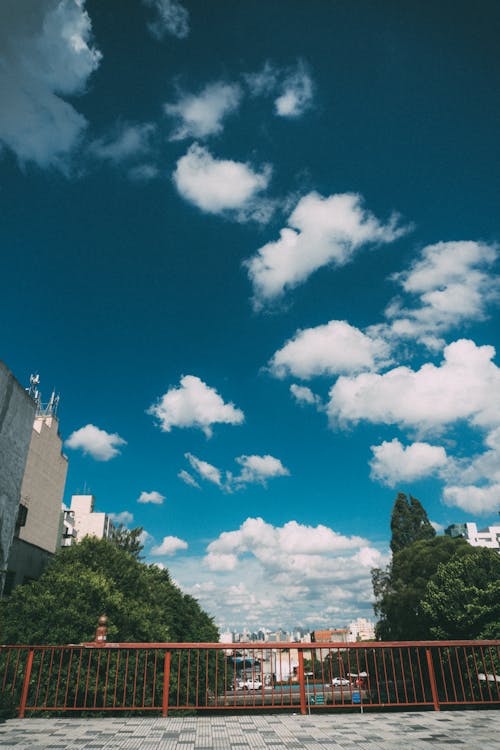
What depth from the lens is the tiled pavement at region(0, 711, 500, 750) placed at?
17.1 feet

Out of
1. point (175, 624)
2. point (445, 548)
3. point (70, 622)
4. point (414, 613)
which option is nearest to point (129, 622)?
point (70, 622)

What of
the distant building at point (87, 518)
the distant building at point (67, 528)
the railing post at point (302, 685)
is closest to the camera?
the railing post at point (302, 685)

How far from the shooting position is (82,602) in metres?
13.8

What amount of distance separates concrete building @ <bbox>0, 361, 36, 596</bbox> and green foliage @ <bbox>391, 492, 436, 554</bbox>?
37.8 meters

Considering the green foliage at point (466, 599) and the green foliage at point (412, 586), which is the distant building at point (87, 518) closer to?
the green foliage at point (412, 586)

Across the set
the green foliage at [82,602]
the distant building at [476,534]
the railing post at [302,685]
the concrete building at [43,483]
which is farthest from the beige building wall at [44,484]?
the distant building at [476,534]

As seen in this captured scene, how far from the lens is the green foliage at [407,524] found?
138 ft

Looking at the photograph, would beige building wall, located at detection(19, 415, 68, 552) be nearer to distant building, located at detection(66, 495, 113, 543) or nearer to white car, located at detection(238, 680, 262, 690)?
white car, located at detection(238, 680, 262, 690)

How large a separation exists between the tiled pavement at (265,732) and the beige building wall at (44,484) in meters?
22.5

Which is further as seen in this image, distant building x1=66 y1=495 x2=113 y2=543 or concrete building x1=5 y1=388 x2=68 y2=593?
distant building x1=66 y1=495 x2=113 y2=543

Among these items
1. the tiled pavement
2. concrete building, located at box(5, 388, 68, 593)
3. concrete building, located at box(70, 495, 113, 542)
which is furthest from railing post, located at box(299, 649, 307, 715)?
concrete building, located at box(70, 495, 113, 542)

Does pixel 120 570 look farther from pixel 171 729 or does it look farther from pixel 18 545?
pixel 171 729

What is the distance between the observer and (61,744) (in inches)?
208

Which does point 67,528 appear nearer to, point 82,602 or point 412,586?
point 412,586
